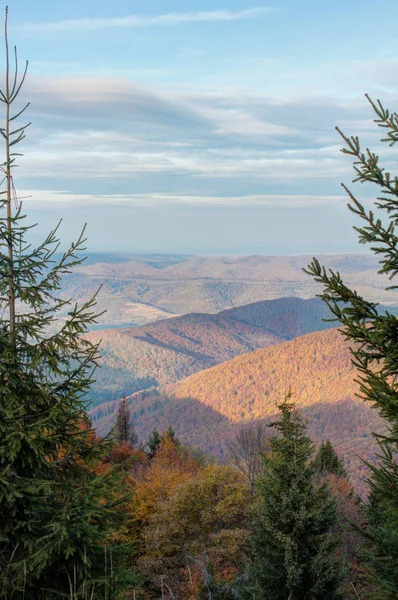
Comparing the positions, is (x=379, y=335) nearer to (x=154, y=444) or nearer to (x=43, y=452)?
(x=43, y=452)

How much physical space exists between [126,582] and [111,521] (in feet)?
3.80

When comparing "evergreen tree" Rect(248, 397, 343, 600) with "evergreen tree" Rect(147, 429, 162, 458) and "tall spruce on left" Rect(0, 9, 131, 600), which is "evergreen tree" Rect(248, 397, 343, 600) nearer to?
"tall spruce on left" Rect(0, 9, 131, 600)

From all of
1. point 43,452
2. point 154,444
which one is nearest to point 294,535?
point 43,452

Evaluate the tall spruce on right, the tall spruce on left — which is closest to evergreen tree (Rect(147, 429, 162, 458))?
the tall spruce on left

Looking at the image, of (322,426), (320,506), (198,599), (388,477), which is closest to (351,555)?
(198,599)

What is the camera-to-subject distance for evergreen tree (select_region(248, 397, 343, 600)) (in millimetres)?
11000

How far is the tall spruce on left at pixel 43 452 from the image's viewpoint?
262 inches

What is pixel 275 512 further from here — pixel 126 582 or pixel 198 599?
pixel 126 582

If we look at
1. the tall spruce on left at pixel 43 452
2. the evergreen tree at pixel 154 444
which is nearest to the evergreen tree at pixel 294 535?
the tall spruce on left at pixel 43 452

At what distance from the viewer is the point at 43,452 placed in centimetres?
725

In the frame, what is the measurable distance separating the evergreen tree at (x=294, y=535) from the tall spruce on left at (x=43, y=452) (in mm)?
4892

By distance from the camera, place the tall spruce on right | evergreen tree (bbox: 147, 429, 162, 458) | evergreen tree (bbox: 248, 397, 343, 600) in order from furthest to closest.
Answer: evergreen tree (bbox: 147, 429, 162, 458)
evergreen tree (bbox: 248, 397, 343, 600)
the tall spruce on right

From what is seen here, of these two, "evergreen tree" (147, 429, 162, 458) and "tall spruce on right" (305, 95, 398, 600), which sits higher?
"tall spruce on right" (305, 95, 398, 600)

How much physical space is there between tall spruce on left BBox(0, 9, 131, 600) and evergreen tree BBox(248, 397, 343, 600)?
4.89m
